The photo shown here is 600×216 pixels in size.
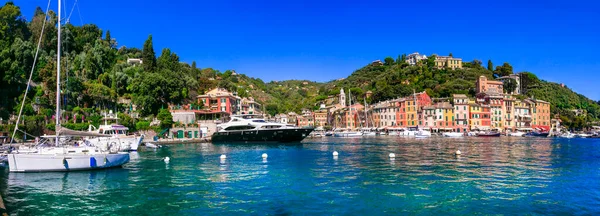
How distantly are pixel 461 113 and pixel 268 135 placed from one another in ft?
211

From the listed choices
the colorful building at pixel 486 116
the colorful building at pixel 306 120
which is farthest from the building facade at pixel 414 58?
the colorful building at pixel 486 116

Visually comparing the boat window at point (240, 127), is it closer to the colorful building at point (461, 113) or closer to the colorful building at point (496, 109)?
the colorful building at point (461, 113)

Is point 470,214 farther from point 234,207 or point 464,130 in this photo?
point 464,130

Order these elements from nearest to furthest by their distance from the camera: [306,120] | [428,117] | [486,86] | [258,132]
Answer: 1. [258,132]
2. [428,117]
3. [486,86]
4. [306,120]

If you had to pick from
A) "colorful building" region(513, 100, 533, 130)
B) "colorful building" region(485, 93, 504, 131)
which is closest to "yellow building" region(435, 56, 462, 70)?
"colorful building" region(513, 100, 533, 130)

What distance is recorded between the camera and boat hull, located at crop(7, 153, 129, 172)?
24.8 meters

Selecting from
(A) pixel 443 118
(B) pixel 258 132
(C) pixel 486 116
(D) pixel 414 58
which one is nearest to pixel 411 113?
(A) pixel 443 118

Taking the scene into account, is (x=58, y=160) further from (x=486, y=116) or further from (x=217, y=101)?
(x=486, y=116)

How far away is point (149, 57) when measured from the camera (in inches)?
3317

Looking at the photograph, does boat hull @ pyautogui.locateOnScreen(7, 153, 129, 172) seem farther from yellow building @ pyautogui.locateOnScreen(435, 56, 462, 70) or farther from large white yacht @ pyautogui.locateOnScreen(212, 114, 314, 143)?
yellow building @ pyautogui.locateOnScreen(435, 56, 462, 70)

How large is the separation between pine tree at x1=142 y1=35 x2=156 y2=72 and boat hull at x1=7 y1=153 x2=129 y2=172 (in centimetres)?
6055

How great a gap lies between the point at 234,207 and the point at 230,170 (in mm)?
11847

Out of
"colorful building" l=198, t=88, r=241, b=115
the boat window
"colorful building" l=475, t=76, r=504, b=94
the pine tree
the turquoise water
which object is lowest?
Answer: the turquoise water

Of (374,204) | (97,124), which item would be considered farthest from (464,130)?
(374,204)
